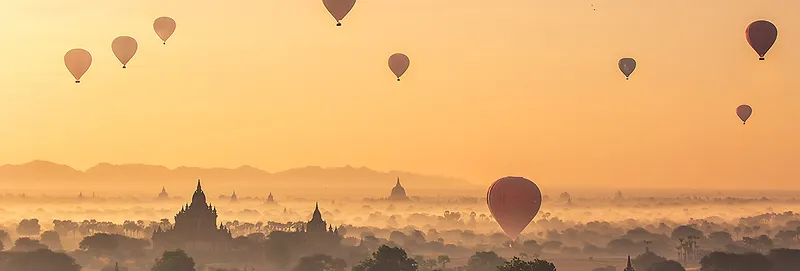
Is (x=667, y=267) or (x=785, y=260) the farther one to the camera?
(x=785, y=260)

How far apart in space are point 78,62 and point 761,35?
44.7 meters

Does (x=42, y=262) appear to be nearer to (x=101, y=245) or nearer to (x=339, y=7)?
(x=101, y=245)

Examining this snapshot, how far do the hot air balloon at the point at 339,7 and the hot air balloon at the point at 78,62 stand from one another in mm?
20629

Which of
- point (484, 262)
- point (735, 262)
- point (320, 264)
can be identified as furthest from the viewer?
point (484, 262)

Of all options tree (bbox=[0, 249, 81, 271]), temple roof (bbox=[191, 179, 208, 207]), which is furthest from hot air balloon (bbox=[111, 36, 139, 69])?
temple roof (bbox=[191, 179, 208, 207])

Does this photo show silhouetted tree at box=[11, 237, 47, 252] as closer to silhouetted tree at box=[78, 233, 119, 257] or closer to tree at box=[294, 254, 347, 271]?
silhouetted tree at box=[78, 233, 119, 257]

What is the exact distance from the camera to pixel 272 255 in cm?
17000

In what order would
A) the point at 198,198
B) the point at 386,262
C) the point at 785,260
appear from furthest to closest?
the point at 198,198
the point at 785,260
the point at 386,262

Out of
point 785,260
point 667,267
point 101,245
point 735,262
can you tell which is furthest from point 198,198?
point 785,260

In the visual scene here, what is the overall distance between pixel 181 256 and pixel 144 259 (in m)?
49.9

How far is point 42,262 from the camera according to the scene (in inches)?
Result: 5261

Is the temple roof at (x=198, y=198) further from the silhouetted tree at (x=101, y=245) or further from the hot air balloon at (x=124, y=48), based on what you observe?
the hot air balloon at (x=124, y=48)

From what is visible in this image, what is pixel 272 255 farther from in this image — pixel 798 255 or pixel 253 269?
pixel 798 255

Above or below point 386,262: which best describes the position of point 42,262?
above
